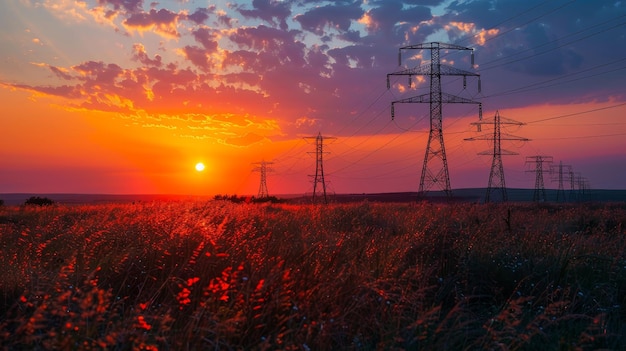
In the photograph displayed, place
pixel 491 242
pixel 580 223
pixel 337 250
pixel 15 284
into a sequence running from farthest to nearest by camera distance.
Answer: pixel 580 223 → pixel 491 242 → pixel 337 250 → pixel 15 284

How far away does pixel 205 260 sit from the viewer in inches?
274

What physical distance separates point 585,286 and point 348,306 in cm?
417

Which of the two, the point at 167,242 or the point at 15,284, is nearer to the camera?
the point at 15,284

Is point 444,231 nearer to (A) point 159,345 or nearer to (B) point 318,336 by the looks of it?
(B) point 318,336

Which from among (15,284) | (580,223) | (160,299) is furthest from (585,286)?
(580,223)

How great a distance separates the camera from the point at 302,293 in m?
5.54

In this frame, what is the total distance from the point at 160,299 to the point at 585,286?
19.2 feet

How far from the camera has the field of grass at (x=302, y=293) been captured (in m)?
4.50

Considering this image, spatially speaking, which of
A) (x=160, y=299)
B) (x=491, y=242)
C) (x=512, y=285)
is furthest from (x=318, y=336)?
(x=491, y=242)

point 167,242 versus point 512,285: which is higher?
point 167,242

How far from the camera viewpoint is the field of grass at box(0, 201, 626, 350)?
4.50 m

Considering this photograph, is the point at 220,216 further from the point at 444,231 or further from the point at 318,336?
the point at 318,336

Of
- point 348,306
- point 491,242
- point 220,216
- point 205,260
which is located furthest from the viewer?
point 220,216

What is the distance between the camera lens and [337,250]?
7.73m
